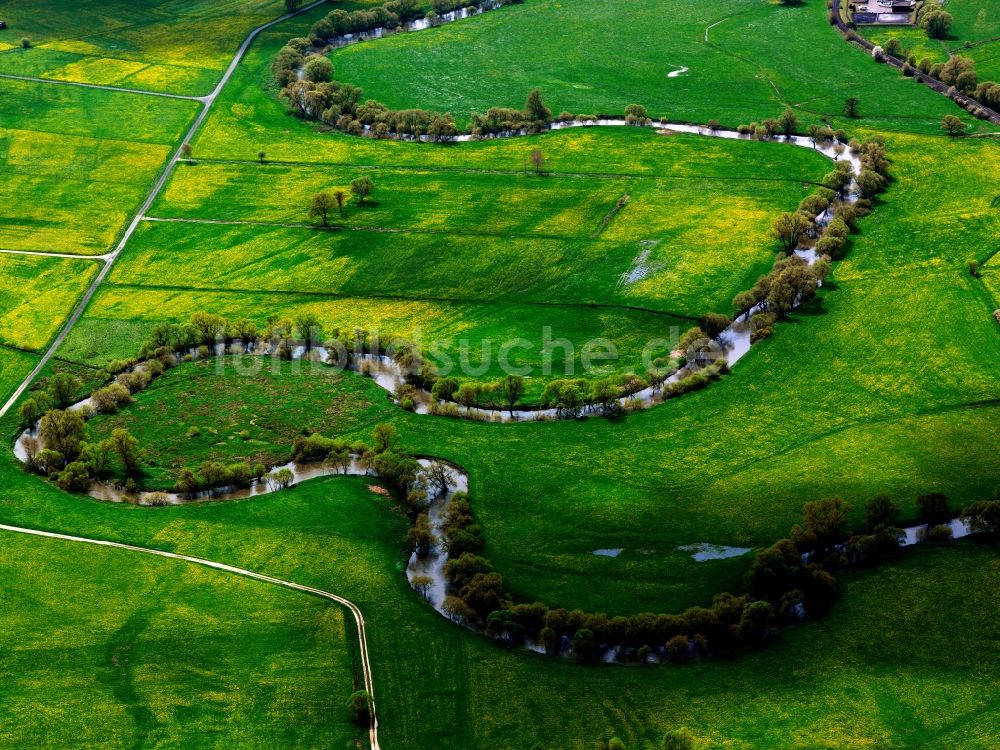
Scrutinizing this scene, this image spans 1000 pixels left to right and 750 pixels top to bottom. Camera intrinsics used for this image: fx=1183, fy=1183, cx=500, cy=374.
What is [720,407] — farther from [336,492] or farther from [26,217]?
[26,217]

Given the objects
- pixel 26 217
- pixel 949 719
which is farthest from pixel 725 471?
pixel 26 217

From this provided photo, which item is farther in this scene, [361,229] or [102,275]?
[361,229]

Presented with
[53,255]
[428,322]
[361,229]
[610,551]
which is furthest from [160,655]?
[53,255]

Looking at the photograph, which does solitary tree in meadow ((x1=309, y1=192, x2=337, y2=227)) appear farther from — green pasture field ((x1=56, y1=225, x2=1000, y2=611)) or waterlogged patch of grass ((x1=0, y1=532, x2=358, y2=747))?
waterlogged patch of grass ((x1=0, y1=532, x2=358, y2=747))

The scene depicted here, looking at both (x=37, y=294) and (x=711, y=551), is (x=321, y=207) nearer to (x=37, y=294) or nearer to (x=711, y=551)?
(x=37, y=294)

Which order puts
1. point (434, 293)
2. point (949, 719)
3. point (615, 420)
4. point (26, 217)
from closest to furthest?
point (949, 719), point (615, 420), point (434, 293), point (26, 217)

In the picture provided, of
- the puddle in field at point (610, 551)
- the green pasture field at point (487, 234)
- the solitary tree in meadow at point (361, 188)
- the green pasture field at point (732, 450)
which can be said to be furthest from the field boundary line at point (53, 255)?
the puddle in field at point (610, 551)

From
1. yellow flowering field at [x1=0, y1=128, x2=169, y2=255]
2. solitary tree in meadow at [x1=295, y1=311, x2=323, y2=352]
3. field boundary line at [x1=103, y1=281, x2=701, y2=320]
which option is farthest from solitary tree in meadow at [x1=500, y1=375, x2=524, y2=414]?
yellow flowering field at [x1=0, y1=128, x2=169, y2=255]
